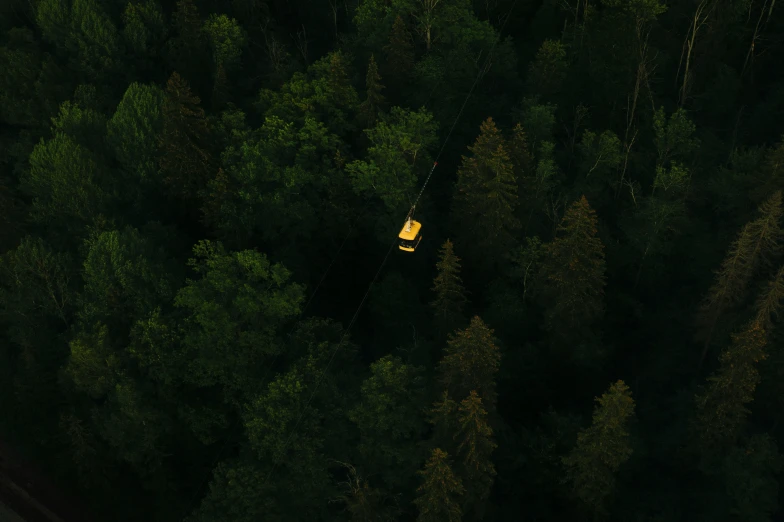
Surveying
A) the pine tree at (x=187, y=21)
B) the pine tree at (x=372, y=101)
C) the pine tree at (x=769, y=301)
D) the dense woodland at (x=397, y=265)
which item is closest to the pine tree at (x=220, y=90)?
the dense woodland at (x=397, y=265)

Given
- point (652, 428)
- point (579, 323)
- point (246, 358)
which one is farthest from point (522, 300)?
point (246, 358)

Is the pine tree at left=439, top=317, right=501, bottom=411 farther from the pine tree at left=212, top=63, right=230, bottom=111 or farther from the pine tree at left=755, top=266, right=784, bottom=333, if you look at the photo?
the pine tree at left=212, top=63, right=230, bottom=111

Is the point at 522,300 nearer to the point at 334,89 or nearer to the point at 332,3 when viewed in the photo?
the point at 334,89

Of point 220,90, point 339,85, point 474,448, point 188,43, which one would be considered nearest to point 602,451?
point 474,448

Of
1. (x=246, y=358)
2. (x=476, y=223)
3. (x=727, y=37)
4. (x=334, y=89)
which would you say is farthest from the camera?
(x=727, y=37)

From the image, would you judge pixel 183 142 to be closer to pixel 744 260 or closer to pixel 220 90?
pixel 220 90

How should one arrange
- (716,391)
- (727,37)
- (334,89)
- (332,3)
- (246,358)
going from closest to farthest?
(716,391), (246,358), (334,89), (727,37), (332,3)

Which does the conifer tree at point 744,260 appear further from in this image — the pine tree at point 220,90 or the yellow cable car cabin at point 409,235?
the pine tree at point 220,90

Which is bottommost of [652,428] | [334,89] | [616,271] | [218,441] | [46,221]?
[218,441]
